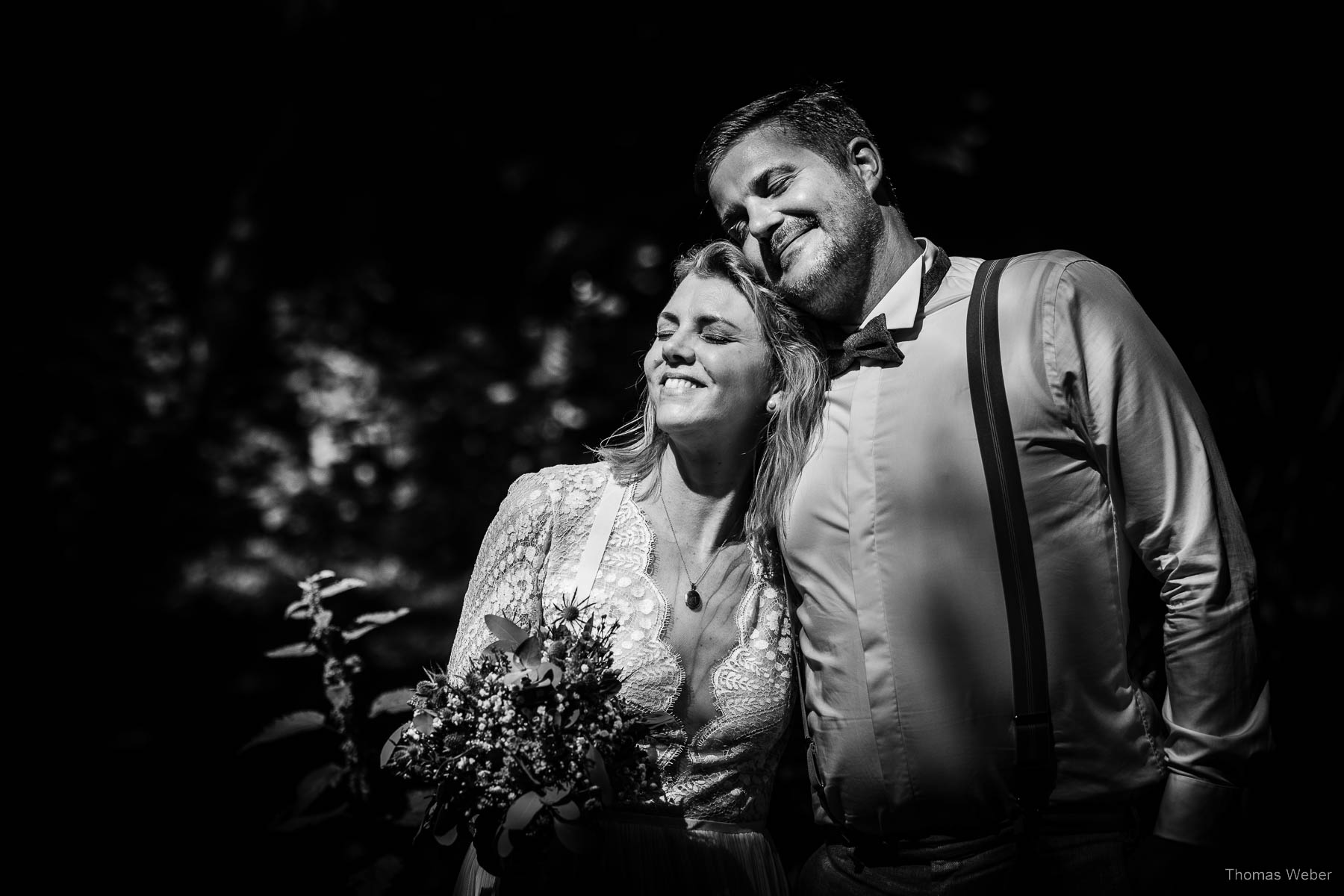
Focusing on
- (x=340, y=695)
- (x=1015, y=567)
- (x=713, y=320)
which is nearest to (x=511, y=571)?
(x=340, y=695)

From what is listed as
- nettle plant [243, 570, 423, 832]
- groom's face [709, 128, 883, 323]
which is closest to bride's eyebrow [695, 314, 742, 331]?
groom's face [709, 128, 883, 323]

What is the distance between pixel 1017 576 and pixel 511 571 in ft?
3.52

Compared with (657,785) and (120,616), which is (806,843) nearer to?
(657,785)

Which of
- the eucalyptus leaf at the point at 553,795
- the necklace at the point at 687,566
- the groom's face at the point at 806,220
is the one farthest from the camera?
the necklace at the point at 687,566

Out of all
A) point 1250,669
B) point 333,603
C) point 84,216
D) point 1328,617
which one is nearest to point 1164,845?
point 1250,669

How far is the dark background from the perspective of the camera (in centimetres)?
321

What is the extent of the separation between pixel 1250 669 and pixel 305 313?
13.4 ft

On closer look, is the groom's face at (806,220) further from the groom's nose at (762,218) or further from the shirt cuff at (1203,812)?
the shirt cuff at (1203,812)

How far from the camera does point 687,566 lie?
227 centimetres

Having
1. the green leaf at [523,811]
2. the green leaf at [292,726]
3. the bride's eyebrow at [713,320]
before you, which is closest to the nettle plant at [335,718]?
the green leaf at [292,726]

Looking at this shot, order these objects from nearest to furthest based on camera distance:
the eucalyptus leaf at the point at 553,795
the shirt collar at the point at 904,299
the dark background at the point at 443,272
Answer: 1. the eucalyptus leaf at the point at 553,795
2. the shirt collar at the point at 904,299
3. the dark background at the point at 443,272

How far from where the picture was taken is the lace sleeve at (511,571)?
211cm

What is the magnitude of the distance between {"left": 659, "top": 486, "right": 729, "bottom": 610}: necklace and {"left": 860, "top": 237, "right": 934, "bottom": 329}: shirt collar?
65 cm

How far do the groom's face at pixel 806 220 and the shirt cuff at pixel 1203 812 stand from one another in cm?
107
